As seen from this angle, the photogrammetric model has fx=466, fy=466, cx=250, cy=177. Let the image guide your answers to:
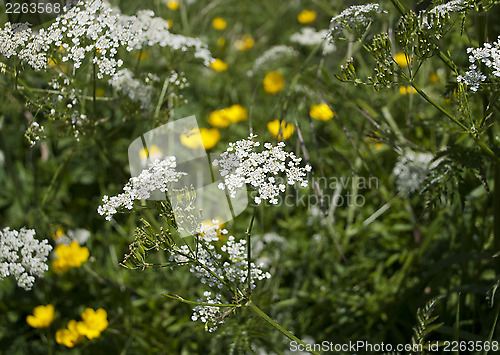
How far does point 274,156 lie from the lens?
46.3 inches

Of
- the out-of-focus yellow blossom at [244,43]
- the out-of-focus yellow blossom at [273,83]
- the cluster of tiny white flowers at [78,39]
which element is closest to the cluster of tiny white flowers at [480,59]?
the cluster of tiny white flowers at [78,39]

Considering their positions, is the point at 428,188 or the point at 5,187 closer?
the point at 428,188

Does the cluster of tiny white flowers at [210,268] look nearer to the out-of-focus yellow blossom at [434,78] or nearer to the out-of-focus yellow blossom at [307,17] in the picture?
the out-of-focus yellow blossom at [434,78]

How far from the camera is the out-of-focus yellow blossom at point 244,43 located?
3.35 m

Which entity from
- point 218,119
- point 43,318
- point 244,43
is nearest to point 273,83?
point 218,119

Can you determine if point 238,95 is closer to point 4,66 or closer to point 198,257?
point 4,66

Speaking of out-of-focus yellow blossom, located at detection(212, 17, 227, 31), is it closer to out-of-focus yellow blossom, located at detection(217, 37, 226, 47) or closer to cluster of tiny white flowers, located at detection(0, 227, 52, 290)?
out-of-focus yellow blossom, located at detection(217, 37, 226, 47)

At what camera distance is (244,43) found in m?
3.43

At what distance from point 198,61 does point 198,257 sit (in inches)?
37.5

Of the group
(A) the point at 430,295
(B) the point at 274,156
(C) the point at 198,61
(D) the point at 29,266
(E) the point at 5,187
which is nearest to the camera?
(B) the point at 274,156

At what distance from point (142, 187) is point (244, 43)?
2475 mm

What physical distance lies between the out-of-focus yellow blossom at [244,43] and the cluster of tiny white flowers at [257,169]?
7.53 ft

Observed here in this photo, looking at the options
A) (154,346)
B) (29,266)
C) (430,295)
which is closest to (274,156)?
(29,266)

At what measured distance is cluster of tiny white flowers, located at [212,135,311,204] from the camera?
1135mm
